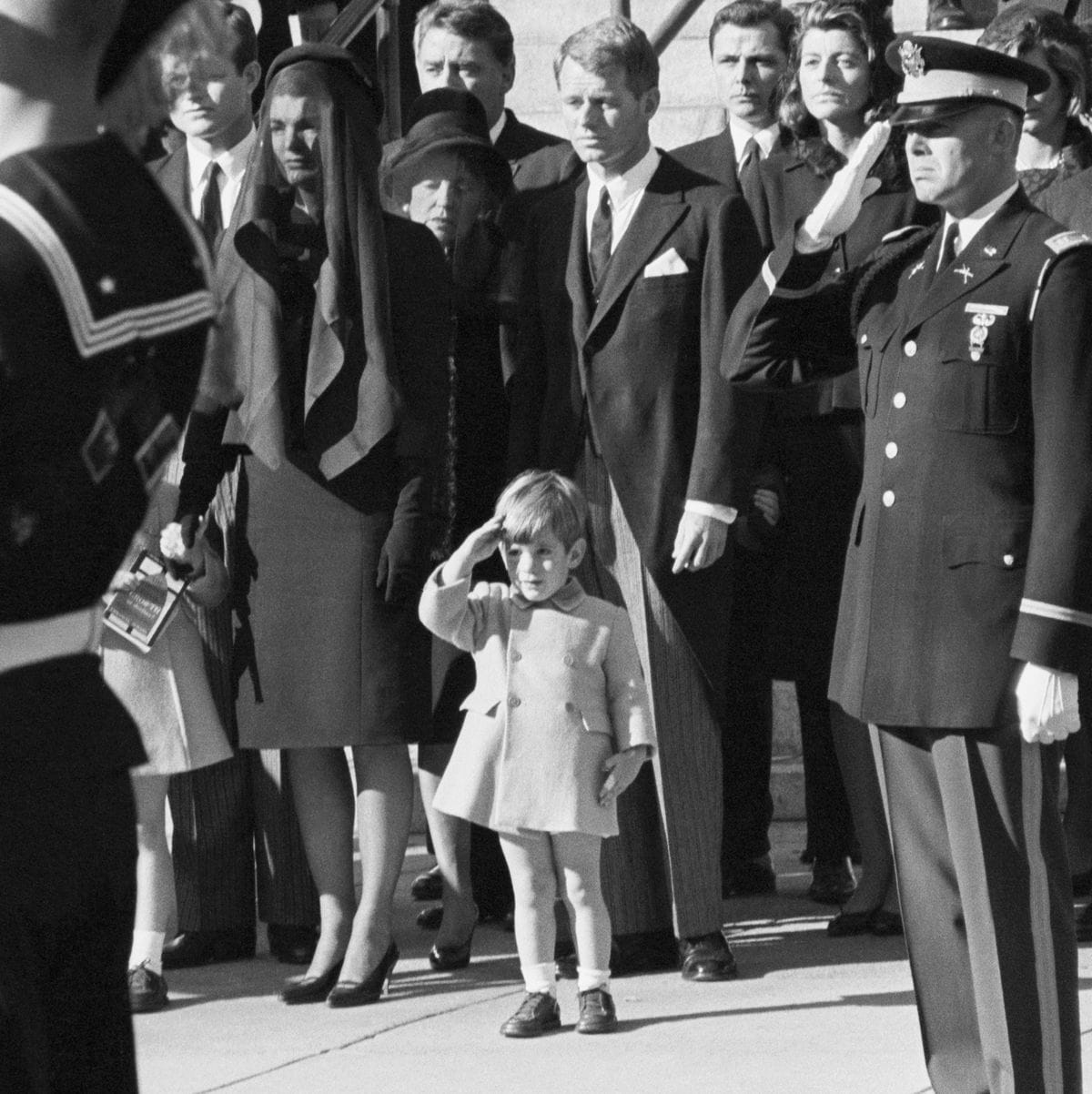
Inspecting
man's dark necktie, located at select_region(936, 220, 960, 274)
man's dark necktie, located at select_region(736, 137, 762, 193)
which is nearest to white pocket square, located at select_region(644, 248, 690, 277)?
man's dark necktie, located at select_region(736, 137, 762, 193)

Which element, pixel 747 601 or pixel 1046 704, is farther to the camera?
pixel 747 601

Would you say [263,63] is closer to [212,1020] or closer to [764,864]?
[764,864]

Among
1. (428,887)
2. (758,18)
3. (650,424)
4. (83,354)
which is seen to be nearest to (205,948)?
(428,887)

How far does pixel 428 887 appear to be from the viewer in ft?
21.0

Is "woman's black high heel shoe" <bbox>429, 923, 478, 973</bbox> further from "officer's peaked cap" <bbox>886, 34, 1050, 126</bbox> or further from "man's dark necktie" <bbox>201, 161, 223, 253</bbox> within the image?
"officer's peaked cap" <bbox>886, 34, 1050, 126</bbox>

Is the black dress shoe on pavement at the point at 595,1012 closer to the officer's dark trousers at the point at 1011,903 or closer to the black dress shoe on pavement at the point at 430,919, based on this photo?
the officer's dark trousers at the point at 1011,903

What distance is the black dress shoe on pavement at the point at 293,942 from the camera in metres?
5.67

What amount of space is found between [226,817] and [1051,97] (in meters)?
2.54

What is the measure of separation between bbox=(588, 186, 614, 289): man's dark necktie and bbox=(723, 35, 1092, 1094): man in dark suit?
4.61 feet

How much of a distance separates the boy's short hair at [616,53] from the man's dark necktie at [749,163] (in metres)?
0.51

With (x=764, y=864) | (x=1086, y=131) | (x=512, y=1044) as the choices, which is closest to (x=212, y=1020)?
(x=512, y=1044)

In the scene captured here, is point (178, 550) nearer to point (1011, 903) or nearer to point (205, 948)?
point (205, 948)

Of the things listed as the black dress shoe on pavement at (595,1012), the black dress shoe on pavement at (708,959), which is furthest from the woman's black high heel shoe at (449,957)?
the black dress shoe on pavement at (595,1012)

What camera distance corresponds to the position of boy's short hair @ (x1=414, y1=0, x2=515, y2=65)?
623 centimetres
